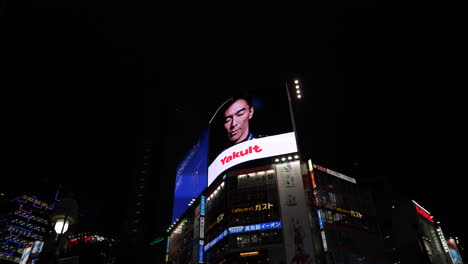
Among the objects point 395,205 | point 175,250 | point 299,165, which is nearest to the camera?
point 299,165

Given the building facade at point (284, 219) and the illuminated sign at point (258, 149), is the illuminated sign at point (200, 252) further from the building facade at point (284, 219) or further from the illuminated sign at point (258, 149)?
the illuminated sign at point (258, 149)

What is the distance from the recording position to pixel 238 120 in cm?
5350

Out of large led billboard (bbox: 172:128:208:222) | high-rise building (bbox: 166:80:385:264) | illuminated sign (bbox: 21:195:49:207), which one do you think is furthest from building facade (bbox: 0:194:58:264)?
high-rise building (bbox: 166:80:385:264)

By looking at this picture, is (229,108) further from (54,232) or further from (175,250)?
(54,232)

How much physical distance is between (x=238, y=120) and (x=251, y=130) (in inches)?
175

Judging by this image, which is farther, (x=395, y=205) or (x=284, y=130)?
(x=395, y=205)

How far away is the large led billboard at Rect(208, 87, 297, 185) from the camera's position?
4769 centimetres

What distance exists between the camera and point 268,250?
40.3 metres

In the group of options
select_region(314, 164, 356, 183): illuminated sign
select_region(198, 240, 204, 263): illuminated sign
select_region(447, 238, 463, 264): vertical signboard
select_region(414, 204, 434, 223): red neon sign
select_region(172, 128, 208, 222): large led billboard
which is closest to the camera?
select_region(198, 240, 204, 263): illuminated sign

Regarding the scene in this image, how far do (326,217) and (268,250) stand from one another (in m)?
13.4

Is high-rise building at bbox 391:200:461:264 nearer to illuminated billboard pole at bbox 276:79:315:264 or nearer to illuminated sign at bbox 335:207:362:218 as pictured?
illuminated sign at bbox 335:207:362:218

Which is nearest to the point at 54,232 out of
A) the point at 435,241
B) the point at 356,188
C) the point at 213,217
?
the point at 213,217

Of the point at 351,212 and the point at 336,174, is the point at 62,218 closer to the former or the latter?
the point at 351,212

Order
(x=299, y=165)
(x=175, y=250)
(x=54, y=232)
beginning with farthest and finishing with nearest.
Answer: (x=175, y=250) → (x=299, y=165) → (x=54, y=232)
